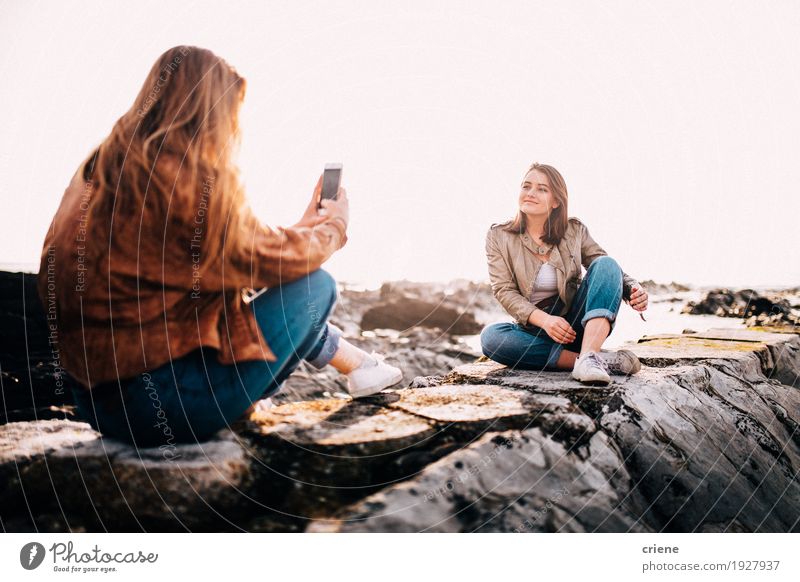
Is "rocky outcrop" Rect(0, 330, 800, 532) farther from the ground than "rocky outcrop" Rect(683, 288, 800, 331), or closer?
closer

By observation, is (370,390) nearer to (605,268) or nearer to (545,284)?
(545,284)

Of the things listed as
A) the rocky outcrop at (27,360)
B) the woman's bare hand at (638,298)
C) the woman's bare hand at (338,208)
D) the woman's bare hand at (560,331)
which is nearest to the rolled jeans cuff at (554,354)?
the woman's bare hand at (560,331)

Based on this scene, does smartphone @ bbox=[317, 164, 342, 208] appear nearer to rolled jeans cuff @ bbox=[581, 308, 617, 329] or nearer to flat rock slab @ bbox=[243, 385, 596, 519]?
flat rock slab @ bbox=[243, 385, 596, 519]

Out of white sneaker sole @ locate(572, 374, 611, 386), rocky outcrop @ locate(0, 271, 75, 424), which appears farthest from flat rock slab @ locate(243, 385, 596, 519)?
rocky outcrop @ locate(0, 271, 75, 424)

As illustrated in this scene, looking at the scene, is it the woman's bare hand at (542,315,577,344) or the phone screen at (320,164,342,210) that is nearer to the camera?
the phone screen at (320,164,342,210)

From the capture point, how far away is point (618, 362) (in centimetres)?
233

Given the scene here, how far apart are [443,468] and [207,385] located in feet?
2.49

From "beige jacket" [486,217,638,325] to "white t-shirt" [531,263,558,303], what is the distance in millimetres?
19

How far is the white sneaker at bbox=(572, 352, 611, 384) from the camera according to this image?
2141 millimetres

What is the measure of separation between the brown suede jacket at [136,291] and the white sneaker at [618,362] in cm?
141

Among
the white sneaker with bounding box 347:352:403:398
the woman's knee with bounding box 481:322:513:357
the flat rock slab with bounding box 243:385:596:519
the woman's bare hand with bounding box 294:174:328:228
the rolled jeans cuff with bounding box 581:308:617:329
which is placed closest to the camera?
the flat rock slab with bounding box 243:385:596:519

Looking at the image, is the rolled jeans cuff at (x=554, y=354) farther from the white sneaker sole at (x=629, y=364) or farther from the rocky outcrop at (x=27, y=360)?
the rocky outcrop at (x=27, y=360)

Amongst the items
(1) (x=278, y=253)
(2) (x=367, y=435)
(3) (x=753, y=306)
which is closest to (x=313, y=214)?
(1) (x=278, y=253)

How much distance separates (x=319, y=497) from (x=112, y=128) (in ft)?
4.22
